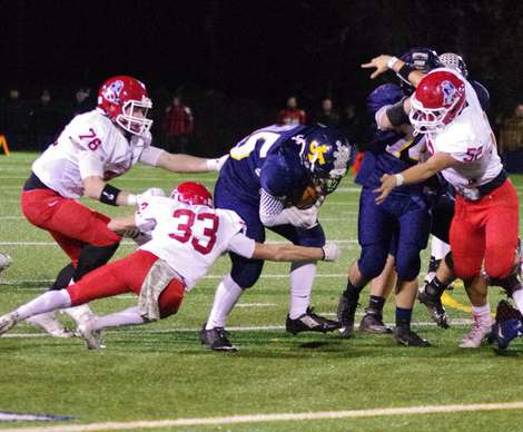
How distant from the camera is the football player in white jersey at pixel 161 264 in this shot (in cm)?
823

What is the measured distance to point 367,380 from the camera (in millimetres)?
7777

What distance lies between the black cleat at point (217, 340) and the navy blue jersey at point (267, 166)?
71 cm

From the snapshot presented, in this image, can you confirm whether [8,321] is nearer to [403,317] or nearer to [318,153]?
[318,153]

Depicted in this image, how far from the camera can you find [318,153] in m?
8.47

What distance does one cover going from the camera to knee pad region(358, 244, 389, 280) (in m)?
9.30

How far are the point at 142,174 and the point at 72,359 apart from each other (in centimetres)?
1746

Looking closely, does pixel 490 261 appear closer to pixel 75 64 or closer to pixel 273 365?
pixel 273 365

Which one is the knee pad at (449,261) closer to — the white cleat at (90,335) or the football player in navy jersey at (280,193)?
the football player in navy jersey at (280,193)

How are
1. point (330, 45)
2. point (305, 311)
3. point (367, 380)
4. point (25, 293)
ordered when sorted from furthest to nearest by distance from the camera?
point (330, 45)
point (25, 293)
point (305, 311)
point (367, 380)

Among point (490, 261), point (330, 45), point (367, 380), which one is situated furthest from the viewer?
point (330, 45)

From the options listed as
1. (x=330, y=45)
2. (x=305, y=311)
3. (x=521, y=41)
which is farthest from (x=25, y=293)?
(x=330, y=45)

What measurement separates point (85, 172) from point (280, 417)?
2.66 meters

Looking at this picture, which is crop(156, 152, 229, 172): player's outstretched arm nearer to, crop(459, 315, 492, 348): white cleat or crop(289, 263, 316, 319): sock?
crop(289, 263, 316, 319): sock

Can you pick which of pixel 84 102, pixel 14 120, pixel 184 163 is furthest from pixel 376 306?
pixel 14 120
